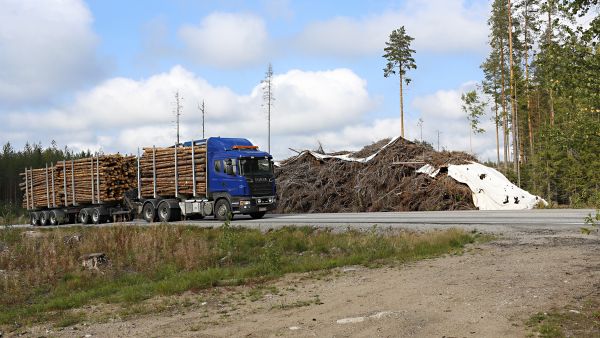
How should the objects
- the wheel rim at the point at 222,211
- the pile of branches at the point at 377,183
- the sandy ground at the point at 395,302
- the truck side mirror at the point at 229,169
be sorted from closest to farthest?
the sandy ground at the point at 395,302, the truck side mirror at the point at 229,169, the wheel rim at the point at 222,211, the pile of branches at the point at 377,183

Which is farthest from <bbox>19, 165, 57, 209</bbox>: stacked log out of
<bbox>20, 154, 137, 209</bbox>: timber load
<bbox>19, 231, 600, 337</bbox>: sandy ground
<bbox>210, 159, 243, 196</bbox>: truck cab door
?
<bbox>19, 231, 600, 337</bbox>: sandy ground

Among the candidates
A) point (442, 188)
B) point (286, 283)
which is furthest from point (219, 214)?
point (286, 283)

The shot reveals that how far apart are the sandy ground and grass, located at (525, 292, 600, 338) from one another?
15 centimetres

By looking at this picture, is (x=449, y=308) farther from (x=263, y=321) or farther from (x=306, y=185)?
(x=306, y=185)

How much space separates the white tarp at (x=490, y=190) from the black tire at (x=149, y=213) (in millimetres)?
15892

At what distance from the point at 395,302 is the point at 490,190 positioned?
66.9ft

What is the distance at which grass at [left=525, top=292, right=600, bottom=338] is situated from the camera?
19.2 ft

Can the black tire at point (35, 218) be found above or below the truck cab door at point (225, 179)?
below

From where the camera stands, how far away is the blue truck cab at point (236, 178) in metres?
23.0

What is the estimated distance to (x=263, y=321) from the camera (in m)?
7.20

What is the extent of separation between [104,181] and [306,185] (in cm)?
1167

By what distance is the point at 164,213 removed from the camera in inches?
1003

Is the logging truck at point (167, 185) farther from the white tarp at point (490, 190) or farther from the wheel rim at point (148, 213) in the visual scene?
the white tarp at point (490, 190)

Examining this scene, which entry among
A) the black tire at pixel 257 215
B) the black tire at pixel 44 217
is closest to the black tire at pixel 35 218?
the black tire at pixel 44 217
